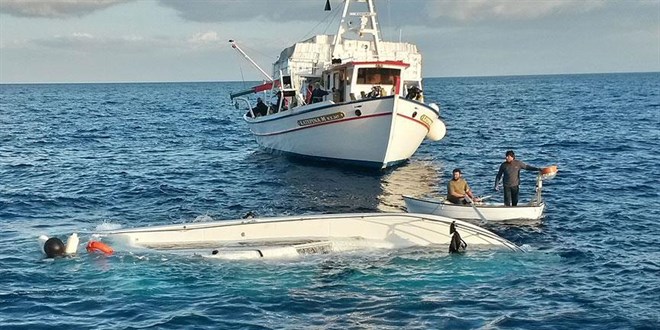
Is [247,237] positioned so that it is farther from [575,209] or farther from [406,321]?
[575,209]

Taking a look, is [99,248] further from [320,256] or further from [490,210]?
[490,210]

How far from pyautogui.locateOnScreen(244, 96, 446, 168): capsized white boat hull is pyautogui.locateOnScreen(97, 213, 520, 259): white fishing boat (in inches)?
470

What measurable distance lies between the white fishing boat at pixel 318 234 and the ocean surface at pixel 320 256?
20.4 inches

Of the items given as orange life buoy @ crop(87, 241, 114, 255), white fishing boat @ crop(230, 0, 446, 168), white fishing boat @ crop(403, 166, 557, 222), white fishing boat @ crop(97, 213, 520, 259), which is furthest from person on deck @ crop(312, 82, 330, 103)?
orange life buoy @ crop(87, 241, 114, 255)

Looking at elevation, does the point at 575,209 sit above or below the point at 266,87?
below

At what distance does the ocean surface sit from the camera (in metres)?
12.7

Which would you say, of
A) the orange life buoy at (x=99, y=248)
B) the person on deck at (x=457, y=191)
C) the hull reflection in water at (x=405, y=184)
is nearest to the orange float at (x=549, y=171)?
the person on deck at (x=457, y=191)

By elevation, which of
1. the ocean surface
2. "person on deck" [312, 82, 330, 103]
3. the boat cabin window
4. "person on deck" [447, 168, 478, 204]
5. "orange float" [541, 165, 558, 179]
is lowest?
the ocean surface

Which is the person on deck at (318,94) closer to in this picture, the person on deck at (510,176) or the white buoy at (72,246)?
the person on deck at (510,176)

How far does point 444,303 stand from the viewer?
13.2 meters

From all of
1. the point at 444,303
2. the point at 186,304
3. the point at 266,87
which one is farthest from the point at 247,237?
the point at 266,87

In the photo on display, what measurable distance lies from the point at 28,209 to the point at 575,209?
18.6m

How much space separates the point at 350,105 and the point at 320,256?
45.9 ft

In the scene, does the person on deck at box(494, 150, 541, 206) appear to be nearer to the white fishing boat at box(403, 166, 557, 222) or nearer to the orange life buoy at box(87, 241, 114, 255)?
the white fishing boat at box(403, 166, 557, 222)
